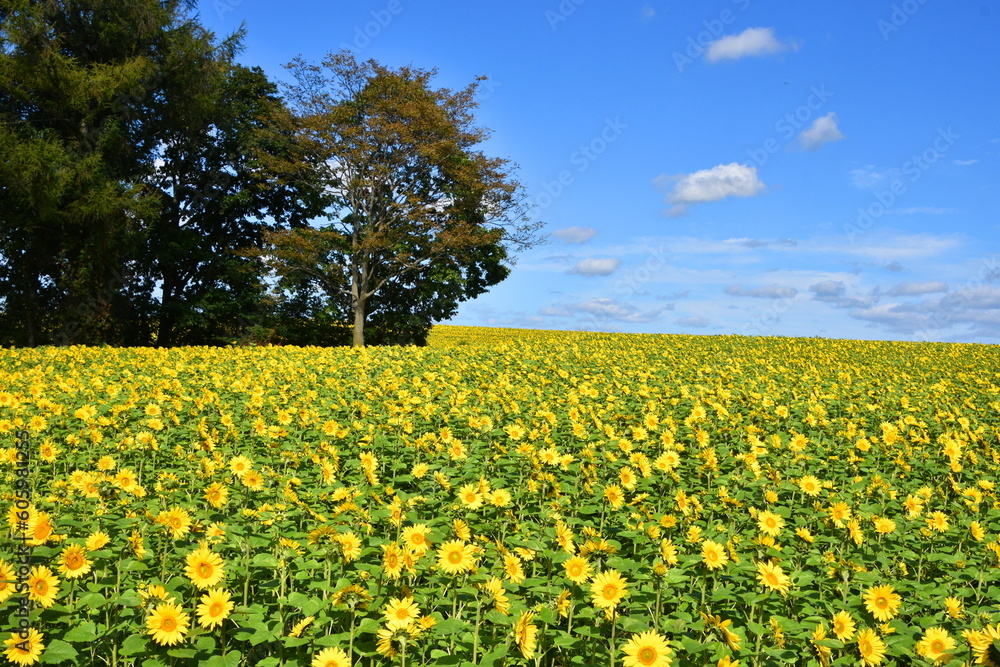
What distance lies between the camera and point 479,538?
418cm

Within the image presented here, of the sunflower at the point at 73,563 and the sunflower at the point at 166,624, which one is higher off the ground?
the sunflower at the point at 73,563

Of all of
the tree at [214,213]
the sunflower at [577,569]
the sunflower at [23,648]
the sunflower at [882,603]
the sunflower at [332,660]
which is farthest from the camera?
the tree at [214,213]

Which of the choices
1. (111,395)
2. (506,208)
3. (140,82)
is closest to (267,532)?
(111,395)

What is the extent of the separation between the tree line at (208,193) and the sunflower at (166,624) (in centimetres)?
2216

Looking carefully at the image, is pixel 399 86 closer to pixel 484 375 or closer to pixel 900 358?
pixel 484 375

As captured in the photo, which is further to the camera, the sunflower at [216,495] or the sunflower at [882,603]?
the sunflower at [216,495]

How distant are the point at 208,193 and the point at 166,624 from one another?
27.3 meters

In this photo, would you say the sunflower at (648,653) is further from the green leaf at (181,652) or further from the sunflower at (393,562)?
the green leaf at (181,652)

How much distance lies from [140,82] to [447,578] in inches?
1020

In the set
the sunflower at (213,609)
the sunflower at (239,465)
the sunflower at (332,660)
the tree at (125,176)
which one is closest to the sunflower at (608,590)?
the sunflower at (332,660)

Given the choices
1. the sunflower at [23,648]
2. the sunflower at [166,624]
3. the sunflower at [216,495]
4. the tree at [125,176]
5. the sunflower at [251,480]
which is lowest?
Answer: the sunflower at [23,648]

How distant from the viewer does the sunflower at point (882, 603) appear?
3.47 meters

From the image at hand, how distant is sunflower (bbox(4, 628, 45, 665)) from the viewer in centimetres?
279

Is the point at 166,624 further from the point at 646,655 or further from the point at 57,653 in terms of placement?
the point at 646,655
